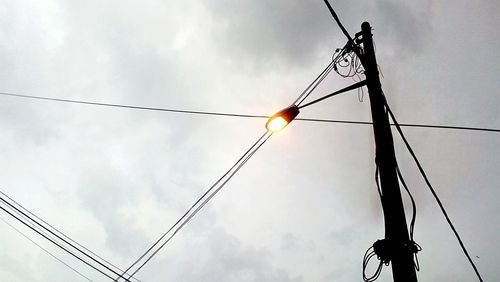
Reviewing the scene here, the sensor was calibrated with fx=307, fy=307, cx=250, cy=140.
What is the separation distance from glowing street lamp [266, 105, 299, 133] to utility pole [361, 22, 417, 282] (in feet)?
3.74

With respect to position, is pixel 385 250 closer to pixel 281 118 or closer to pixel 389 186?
pixel 389 186

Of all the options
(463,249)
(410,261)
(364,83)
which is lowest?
(410,261)

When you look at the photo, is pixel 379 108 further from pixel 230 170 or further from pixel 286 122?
pixel 230 170

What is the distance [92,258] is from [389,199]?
7.71 metres

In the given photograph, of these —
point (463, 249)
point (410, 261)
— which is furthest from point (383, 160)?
point (463, 249)

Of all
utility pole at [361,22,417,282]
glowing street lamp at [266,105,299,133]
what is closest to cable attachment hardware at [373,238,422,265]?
utility pole at [361,22,417,282]

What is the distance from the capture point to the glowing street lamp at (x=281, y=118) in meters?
4.51

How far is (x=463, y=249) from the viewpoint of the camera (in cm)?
580

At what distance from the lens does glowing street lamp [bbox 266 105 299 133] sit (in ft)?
14.8

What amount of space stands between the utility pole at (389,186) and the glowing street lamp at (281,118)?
3.74 ft

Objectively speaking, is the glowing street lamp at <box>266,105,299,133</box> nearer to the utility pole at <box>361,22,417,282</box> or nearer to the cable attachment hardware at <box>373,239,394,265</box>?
the utility pole at <box>361,22,417,282</box>

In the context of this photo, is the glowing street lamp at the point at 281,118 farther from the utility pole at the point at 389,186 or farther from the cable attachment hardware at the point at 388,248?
the cable attachment hardware at the point at 388,248

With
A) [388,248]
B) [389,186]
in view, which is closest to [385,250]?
[388,248]

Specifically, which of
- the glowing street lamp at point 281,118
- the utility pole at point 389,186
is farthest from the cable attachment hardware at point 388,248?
the glowing street lamp at point 281,118
